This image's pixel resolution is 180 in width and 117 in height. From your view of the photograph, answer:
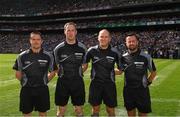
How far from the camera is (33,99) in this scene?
8.25 meters

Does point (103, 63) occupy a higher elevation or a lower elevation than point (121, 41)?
lower

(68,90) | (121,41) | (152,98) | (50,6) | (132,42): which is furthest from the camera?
(50,6)

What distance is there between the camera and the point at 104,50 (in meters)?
8.82

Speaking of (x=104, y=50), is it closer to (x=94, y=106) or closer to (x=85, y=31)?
(x=94, y=106)

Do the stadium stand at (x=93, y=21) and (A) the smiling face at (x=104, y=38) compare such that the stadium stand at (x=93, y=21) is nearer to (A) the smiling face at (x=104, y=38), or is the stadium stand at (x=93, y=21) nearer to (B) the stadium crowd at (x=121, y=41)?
(B) the stadium crowd at (x=121, y=41)

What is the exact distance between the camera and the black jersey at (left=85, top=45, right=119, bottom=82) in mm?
8750

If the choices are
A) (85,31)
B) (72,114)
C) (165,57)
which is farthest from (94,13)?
(72,114)

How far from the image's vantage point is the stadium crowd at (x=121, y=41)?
46.4m

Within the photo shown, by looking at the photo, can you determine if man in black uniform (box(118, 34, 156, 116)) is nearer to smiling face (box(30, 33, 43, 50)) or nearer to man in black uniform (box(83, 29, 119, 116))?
man in black uniform (box(83, 29, 119, 116))

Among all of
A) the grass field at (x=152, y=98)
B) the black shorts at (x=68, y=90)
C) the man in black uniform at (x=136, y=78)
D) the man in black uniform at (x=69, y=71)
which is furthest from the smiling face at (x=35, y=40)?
the grass field at (x=152, y=98)

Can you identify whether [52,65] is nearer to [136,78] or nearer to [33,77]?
[33,77]

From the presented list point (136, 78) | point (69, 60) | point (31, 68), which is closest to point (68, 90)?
point (69, 60)

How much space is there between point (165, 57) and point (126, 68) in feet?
120

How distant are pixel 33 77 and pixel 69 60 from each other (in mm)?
947
